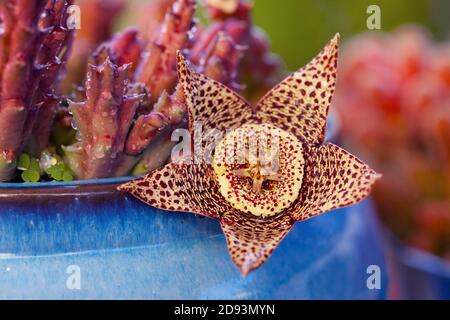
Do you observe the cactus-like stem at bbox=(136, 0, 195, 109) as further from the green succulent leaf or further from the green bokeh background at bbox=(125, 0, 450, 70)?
the green bokeh background at bbox=(125, 0, 450, 70)

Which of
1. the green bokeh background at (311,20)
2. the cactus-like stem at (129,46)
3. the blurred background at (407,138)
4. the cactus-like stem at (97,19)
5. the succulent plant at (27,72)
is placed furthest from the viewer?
the green bokeh background at (311,20)

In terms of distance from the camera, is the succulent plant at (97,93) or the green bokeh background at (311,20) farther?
the green bokeh background at (311,20)

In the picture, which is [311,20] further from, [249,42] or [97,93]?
[97,93]

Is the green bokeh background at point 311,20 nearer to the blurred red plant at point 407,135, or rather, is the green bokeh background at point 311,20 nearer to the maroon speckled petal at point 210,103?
the blurred red plant at point 407,135

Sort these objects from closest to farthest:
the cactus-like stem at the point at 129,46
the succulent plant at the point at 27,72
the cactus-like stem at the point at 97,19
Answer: the succulent plant at the point at 27,72 → the cactus-like stem at the point at 129,46 → the cactus-like stem at the point at 97,19

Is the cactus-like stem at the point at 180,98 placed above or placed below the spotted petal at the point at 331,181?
above

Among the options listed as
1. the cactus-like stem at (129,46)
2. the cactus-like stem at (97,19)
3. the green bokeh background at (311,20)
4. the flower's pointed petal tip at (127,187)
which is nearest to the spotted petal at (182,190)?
the flower's pointed petal tip at (127,187)
